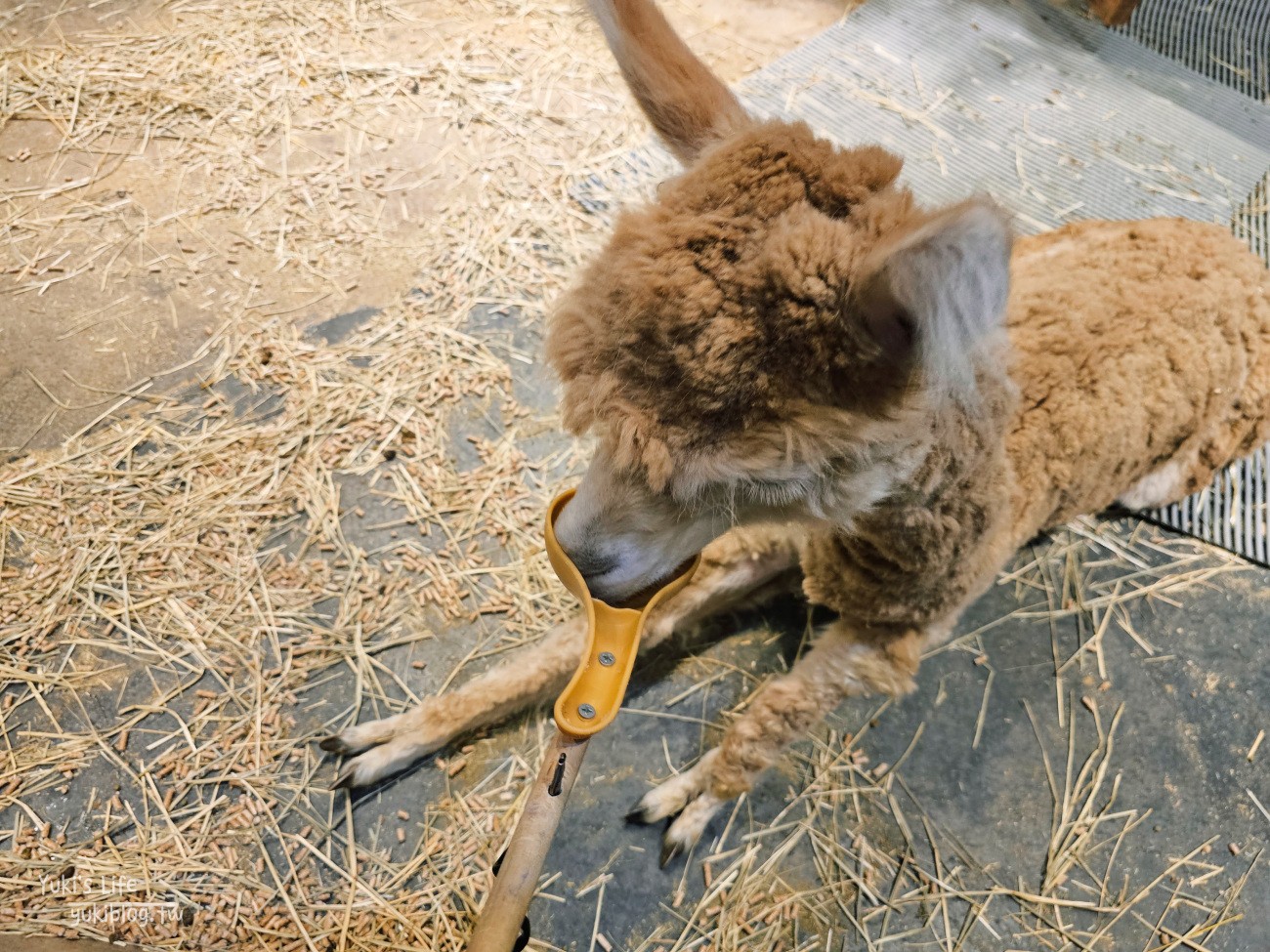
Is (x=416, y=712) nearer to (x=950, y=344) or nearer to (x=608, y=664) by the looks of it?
(x=608, y=664)

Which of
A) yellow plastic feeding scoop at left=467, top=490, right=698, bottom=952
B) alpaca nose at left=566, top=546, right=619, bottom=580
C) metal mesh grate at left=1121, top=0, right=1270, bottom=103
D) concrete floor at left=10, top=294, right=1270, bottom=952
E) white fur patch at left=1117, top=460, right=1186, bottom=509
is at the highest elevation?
metal mesh grate at left=1121, top=0, right=1270, bottom=103

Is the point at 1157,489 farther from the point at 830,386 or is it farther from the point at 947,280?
the point at 947,280

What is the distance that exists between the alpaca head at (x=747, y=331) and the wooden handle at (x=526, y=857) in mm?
529

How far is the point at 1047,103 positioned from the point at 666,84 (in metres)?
3.50

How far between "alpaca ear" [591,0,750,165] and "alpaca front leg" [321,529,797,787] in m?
0.98

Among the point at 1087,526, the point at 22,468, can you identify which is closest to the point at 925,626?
the point at 1087,526

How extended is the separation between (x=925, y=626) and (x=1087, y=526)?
1161 mm

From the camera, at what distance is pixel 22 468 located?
8.08 ft

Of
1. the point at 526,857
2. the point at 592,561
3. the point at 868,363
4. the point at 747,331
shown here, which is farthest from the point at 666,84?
the point at 526,857

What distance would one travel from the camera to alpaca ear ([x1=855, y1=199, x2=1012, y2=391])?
0.86m

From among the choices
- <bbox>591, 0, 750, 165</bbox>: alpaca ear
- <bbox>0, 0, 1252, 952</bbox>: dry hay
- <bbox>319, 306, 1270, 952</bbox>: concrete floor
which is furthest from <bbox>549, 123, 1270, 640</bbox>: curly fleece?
<bbox>0, 0, 1252, 952</bbox>: dry hay

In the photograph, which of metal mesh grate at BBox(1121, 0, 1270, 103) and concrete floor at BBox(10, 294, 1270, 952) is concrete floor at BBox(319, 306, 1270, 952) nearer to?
concrete floor at BBox(10, 294, 1270, 952)

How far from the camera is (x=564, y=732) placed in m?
1.47

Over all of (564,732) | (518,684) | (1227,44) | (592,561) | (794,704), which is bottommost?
(518,684)
